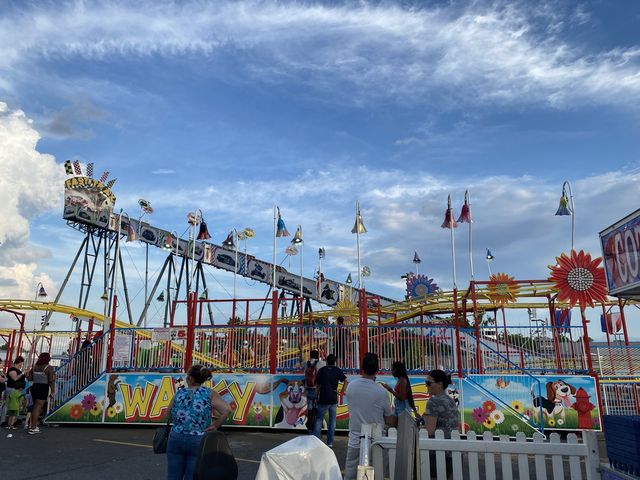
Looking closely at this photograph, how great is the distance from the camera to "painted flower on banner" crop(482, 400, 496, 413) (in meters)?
11.7

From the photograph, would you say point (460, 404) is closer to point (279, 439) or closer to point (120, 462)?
point (279, 439)

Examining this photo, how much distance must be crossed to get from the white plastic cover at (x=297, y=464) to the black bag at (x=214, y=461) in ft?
1.65

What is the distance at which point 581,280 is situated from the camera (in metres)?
13.0

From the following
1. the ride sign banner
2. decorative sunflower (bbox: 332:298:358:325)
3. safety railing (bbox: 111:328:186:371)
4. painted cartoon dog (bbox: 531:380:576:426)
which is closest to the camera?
the ride sign banner

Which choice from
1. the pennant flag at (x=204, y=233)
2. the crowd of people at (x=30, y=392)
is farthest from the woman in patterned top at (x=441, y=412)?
the pennant flag at (x=204, y=233)

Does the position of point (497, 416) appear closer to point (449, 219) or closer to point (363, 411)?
point (363, 411)

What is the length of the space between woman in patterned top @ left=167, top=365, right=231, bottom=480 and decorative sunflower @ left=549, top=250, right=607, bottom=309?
10963mm

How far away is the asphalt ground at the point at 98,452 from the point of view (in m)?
7.66

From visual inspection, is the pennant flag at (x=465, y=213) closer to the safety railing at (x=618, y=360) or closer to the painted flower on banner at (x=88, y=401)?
the safety railing at (x=618, y=360)

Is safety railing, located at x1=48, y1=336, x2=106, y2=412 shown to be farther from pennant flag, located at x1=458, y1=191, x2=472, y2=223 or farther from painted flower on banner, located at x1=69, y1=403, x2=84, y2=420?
pennant flag, located at x1=458, y1=191, x2=472, y2=223

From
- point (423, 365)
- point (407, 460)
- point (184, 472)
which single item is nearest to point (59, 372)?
point (423, 365)

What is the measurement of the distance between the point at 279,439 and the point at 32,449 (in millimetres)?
4901

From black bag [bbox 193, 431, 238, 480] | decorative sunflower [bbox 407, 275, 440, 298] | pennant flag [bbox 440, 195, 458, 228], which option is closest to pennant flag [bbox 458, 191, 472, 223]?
pennant flag [bbox 440, 195, 458, 228]

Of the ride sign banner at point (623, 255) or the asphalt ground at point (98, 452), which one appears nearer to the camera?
the ride sign banner at point (623, 255)
